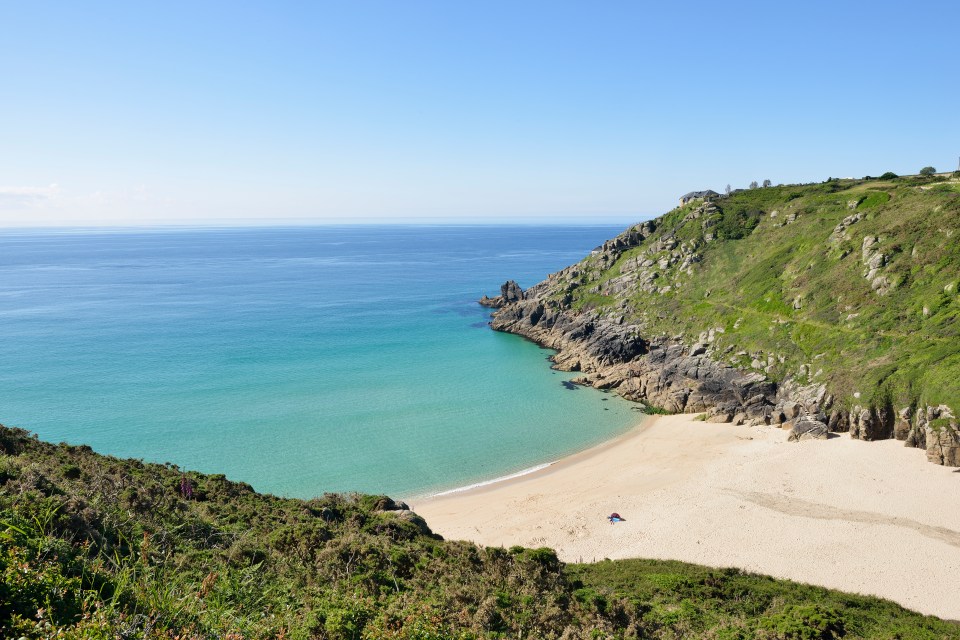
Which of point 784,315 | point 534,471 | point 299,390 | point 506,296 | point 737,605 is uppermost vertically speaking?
point 784,315

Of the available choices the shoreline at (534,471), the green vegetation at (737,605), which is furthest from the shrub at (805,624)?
the shoreline at (534,471)

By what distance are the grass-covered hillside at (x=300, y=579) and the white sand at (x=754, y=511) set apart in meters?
5.36

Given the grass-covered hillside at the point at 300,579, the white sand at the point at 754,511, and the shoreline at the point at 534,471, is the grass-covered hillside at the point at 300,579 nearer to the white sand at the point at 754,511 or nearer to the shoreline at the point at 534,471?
the white sand at the point at 754,511

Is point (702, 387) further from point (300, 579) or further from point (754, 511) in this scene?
point (300, 579)

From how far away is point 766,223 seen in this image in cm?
8700

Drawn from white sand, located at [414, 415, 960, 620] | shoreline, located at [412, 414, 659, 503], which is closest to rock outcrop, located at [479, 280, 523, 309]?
shoreline, located at [412, 414, 659, 503]

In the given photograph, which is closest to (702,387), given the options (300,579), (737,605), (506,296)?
(737,605)

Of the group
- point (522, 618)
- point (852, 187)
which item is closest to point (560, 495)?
point (522, 618)

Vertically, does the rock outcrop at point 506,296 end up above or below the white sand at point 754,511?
above

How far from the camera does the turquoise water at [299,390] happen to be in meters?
48.2

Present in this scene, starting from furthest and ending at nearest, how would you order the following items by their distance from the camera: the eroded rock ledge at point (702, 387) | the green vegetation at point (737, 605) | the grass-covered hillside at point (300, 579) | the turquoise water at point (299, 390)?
1. the turquoise water at point (299, 390)
2. the eroded rock ledge at point (702, 387)
3. the green vegetation at point (737, 605)
4. the grass-covered hillside at point (300, 579)

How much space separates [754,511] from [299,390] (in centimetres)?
5009

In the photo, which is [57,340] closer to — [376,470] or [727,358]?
[376,470]

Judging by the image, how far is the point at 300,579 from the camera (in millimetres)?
18469
